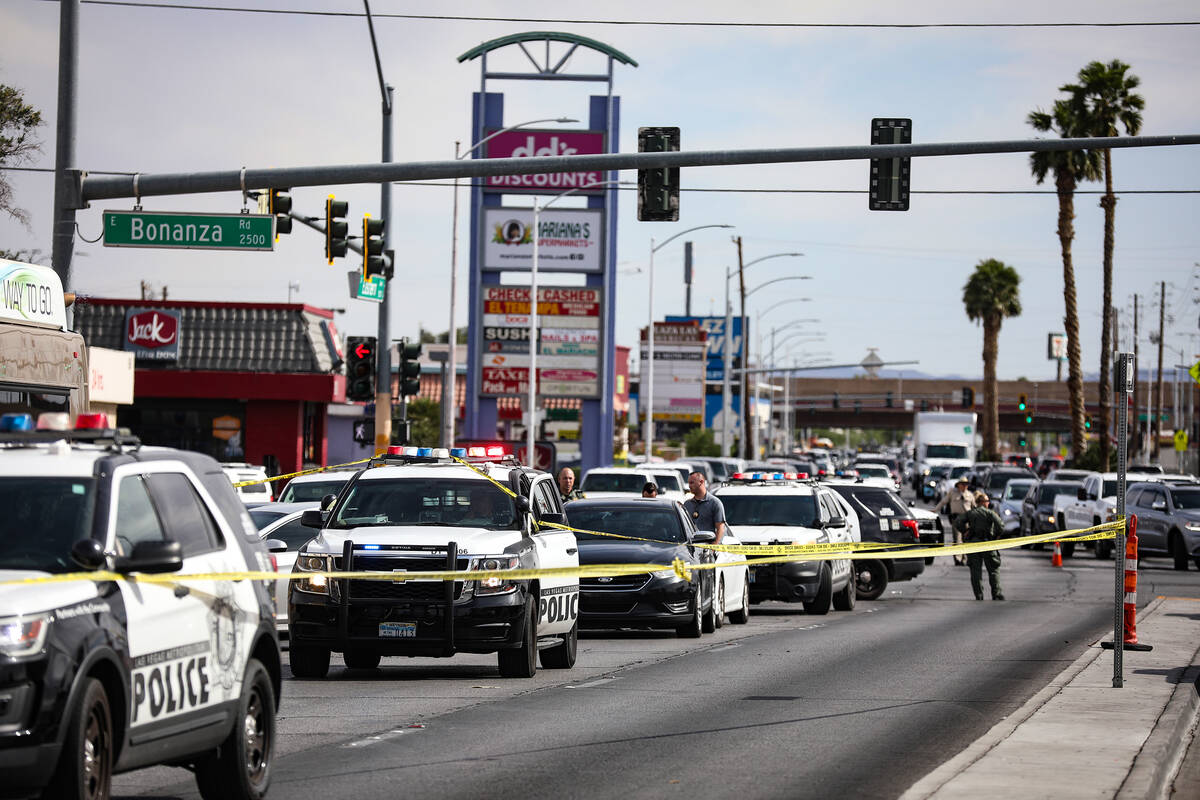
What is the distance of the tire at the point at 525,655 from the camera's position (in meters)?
15.1

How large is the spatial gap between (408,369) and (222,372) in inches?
809

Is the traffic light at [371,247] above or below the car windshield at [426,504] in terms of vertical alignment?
above

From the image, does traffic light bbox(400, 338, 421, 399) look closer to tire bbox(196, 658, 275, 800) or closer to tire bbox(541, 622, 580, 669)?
tire bbox(541, 622, 580, 669)

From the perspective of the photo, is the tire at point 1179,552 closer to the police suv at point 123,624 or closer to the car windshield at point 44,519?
the police suv at point 123,624

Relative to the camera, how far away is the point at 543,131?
4956cm

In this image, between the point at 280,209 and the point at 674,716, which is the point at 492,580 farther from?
the point at 280,209

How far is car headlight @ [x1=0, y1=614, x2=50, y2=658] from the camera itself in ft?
22.7

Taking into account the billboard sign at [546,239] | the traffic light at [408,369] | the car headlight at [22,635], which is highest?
the billboard sign at [546,239]

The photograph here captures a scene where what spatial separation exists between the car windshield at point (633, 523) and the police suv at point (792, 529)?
10.8 feet

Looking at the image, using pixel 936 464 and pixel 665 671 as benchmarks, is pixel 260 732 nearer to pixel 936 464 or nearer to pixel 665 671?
pixel 665 671

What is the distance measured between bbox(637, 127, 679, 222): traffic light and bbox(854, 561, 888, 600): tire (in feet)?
28.5

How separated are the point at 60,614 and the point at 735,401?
11464 centimetres

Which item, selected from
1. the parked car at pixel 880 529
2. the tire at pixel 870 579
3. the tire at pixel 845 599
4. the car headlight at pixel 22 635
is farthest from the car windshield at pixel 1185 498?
the car headlight at pixel 22 635

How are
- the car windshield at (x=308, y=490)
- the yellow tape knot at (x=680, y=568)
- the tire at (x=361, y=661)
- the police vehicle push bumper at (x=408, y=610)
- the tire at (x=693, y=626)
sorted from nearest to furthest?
the police vehicle push bumper at (x=408, y=610) → the tire at (x=361, y=661) → the yellow tape knot at (x=680, y=568) → the tire at (x=693, y=626) → the car windshield at (x=308, y=490)
